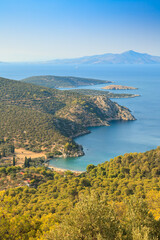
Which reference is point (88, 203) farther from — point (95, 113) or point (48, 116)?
point (95, 113)

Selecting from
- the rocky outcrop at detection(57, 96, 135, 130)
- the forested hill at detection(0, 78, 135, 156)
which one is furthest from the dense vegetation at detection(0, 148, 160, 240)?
the rocky outcrop at detection(57, 96, 135, 130)

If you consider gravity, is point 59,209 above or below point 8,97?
below

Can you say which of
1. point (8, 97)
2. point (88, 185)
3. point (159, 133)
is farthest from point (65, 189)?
point (8, 97)

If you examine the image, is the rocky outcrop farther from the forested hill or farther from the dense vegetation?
the dense vegetation

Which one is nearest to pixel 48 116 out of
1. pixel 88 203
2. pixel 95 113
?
pixel 95 113

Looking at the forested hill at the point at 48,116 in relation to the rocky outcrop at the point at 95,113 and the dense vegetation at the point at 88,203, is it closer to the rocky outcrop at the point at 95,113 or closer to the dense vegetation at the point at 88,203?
the rocky outcrop at the point at 95,113

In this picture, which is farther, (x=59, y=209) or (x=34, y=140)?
(x=34, y=140)

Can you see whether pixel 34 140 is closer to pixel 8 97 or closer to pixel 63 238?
pixel 8 97
